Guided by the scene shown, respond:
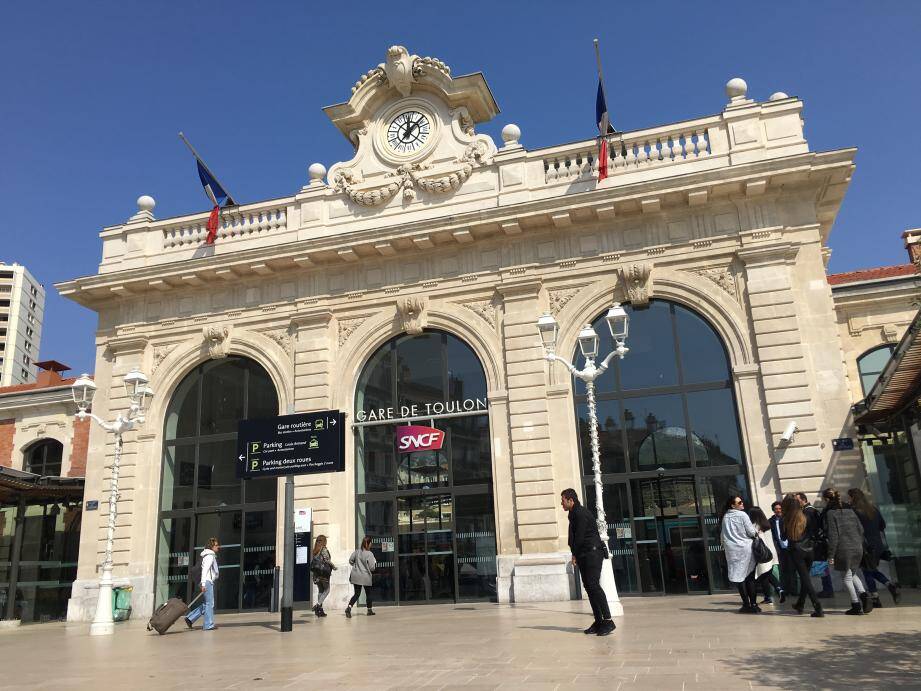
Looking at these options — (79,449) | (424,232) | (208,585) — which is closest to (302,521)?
Answer: (208,585)

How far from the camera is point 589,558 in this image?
9641mm

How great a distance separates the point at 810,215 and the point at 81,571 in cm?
1961

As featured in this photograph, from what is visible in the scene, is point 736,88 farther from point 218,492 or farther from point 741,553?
point 218,492

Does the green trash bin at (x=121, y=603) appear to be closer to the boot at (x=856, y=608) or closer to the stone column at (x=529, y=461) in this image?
the stone column at (x=529, y=461)

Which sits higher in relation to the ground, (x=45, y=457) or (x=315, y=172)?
(x=315, y=172)

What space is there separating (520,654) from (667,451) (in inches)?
355

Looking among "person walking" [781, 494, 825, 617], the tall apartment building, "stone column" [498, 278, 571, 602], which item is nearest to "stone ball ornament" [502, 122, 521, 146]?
"stone column" [498, 278, 571, 602]

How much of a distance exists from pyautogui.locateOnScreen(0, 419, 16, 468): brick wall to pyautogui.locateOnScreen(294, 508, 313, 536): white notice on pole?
14.4m

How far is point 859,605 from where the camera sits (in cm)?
998

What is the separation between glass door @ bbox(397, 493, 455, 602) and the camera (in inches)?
666

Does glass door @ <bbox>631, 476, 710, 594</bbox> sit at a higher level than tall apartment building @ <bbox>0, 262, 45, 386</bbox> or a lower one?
lower

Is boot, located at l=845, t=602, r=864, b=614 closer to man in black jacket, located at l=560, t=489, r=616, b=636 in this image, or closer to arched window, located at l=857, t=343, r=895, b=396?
man in black jacket, located at l=560, t=489, r=616, b=636

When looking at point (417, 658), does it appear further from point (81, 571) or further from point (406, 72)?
point (406, 72)

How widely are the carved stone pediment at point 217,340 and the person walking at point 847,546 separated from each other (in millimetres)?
14761
